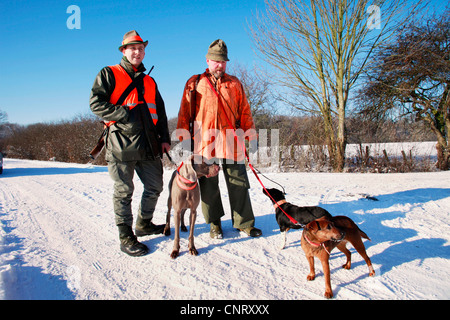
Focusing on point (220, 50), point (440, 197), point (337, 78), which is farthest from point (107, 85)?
point (337, 78)

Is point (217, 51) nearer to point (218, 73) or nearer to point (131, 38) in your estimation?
point (218, 73)

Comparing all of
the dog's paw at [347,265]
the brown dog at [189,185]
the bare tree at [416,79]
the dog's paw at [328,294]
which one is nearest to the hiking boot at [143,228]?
the brown dog at [189,185]

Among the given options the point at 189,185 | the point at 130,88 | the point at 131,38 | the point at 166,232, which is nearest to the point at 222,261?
the point at 189,185

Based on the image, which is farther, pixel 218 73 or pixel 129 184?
pixel 218 73

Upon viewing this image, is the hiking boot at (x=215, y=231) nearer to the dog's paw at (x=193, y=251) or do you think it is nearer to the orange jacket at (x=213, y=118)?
the dog's paw at (x=193, y=251)

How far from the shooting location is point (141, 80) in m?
2.93

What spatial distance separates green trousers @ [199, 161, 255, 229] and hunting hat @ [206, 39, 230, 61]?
1.34 metres

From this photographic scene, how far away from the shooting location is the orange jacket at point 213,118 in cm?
309

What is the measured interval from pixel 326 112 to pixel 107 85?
9860mm

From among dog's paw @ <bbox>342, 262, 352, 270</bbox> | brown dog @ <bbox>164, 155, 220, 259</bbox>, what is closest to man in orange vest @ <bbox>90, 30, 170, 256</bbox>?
brown dog @ <bbox>164, 155, 220, 259</bbox>

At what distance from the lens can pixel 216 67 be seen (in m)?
3.10

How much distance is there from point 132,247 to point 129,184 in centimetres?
71

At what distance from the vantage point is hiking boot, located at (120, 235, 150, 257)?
2.76 m

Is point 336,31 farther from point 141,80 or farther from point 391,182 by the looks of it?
point 141,80
